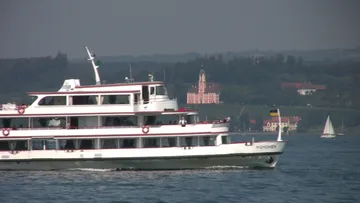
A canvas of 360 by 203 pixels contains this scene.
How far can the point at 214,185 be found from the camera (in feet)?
180

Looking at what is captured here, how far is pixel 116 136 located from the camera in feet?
203

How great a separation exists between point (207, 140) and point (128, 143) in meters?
4.93

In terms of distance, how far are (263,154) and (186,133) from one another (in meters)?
4.98

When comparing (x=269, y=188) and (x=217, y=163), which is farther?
(x=217, y=163)

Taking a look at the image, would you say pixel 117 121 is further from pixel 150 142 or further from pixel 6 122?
pixel 6 122

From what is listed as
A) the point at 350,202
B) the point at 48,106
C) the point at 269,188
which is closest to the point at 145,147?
the point at 48,106

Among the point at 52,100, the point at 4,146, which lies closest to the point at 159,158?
the point at 52,100

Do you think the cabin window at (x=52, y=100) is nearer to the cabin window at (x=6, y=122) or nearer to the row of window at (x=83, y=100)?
the row of window at (x=83, y=100)

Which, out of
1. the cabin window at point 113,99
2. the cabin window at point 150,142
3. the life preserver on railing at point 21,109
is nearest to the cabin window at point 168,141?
the cabin window at point 150,142

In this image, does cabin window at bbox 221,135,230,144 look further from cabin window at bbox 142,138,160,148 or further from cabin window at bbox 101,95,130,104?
cabin window at bbox 101,95,130,104

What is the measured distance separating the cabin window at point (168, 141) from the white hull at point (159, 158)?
1.53 ft

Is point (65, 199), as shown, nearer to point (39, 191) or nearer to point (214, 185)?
point (39, 191)

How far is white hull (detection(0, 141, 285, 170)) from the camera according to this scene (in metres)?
61.5

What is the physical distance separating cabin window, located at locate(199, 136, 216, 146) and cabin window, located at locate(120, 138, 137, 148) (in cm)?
411
